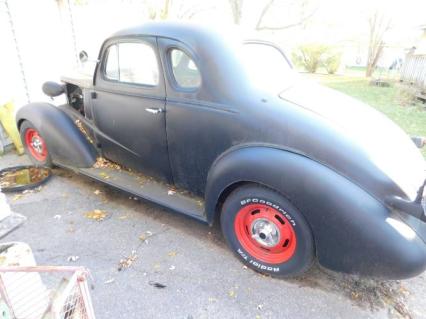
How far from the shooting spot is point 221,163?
8.32ft

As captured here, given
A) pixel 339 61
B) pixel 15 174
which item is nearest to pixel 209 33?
pixel 15 174

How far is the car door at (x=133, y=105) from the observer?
293 cm

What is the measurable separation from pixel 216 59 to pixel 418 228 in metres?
1.90

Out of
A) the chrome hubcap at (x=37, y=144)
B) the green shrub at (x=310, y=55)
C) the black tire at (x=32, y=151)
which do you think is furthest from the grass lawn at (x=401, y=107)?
the green shrub at (x=310, y=55)

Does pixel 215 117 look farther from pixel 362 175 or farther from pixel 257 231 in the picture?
pixel 362 175

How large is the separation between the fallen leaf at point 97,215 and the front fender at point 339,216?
1819 mm

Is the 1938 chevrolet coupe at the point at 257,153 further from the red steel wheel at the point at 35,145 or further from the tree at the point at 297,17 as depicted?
the tree at the point at 297,17

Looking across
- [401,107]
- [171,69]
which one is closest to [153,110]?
[171,69]

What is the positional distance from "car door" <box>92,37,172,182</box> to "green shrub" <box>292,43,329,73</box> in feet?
66.9

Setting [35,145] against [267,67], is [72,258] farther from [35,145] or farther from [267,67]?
[267,67]

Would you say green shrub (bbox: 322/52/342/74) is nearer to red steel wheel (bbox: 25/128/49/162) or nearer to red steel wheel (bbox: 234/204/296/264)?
red steel wheel (bbox: 25/128/49/162)

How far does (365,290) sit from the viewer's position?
2469 mm

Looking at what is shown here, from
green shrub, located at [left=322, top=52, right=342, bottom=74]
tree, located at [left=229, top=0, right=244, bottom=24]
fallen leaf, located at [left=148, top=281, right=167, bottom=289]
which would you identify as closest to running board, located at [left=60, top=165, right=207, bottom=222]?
fallen leaf, located at [left=148, top=281, right=167, bottom=289]

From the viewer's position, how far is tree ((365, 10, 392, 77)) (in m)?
19.0
